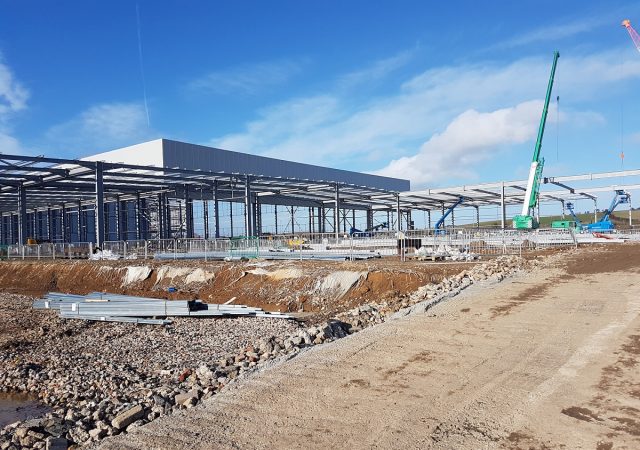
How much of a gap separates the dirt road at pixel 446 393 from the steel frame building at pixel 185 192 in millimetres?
25290

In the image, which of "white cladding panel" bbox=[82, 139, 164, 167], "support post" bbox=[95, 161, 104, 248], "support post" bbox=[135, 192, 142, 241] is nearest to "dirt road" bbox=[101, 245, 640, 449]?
"support post" bbox=[95, 161, 104, 248]

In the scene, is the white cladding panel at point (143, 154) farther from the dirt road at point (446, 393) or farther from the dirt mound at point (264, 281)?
the dirt road at point (446, 393)

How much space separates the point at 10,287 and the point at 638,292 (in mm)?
32266

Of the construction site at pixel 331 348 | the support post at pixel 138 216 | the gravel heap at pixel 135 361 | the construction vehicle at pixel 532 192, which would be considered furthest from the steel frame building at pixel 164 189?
the gravel heap at pixel 135 361

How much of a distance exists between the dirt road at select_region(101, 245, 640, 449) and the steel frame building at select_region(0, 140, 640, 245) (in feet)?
83.0

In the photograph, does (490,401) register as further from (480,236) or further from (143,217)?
(143,217)

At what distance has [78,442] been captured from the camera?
634cm

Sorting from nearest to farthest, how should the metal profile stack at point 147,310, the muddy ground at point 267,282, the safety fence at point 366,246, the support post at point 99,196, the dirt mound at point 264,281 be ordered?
the metal profile stack at point 147,310 < the muddy ground at point 267,282 < the dirt mound at point 264,281 < the safety fence at point 366,246 < the support post at point 99,196

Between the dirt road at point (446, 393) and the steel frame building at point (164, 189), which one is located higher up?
the steel frame building at point (164, 189)

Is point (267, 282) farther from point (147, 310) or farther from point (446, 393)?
point (446, 393)

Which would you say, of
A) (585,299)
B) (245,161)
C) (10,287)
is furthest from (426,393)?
(245,161)

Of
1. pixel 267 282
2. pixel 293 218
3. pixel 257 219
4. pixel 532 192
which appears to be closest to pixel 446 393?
pixel 267 282

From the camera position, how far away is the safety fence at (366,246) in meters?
23.6

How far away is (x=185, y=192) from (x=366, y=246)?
18.8m
